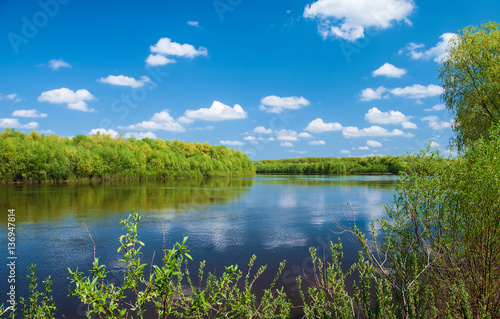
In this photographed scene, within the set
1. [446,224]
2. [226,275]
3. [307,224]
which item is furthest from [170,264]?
[307,224]

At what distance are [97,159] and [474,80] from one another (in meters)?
58.6

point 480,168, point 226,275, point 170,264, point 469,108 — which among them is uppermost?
point 469,108

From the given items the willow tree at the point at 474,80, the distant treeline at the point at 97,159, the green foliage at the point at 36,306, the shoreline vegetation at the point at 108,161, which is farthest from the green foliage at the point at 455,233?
the distant treeline at the point at 97,159

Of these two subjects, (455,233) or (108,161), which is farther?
(108,161)

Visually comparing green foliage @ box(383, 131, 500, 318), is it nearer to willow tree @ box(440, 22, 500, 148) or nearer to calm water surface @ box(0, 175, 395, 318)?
calm water surface @ box(0, 175, 395, 318)

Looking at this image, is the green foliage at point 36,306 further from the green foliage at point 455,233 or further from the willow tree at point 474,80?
the willow tree at point 474,80

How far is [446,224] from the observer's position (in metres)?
4.61

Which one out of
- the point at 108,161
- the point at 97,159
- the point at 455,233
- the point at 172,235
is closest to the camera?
the point at 455,233

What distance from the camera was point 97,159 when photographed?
58.3 m

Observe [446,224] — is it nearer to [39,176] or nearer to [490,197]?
[490,197]

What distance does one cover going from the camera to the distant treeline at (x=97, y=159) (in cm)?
4800

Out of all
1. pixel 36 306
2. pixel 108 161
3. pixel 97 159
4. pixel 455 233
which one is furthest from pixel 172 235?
pixel 108 161

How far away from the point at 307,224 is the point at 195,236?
19.2 feet

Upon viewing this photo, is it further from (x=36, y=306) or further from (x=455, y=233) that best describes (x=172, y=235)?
(x=455, y=233)
